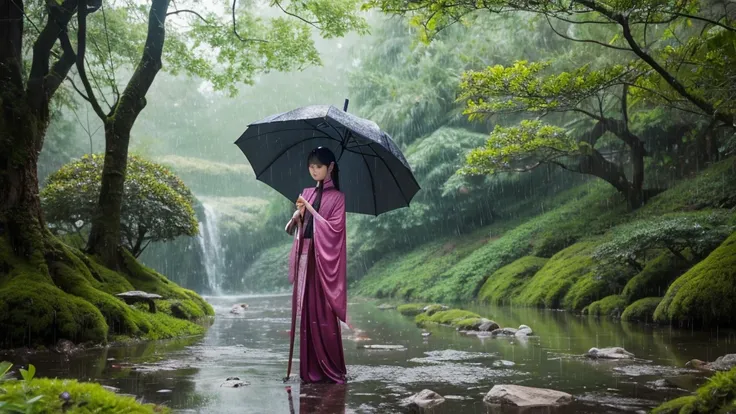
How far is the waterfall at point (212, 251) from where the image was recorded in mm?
34031

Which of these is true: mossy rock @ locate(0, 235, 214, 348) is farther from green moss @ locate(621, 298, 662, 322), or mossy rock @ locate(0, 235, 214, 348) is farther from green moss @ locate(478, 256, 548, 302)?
green moss @ locate(478, 256, 548, 302)

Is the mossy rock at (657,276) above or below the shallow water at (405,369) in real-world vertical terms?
above

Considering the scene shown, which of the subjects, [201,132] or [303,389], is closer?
[303,389]

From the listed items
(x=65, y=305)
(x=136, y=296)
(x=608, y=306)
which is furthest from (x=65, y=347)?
(x=608, y=306)

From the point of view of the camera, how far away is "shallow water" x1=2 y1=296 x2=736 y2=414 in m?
5.15

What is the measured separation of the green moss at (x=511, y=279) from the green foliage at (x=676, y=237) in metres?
6.08

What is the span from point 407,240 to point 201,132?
3412 cm

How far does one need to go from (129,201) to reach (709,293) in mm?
11998

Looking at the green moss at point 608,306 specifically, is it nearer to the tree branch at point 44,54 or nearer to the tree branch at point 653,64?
the tree branch at point 653,64

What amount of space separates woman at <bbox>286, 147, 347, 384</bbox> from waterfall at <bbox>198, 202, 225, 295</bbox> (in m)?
27.9

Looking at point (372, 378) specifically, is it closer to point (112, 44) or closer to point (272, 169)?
point (272, 169)

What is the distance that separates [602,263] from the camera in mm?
15039

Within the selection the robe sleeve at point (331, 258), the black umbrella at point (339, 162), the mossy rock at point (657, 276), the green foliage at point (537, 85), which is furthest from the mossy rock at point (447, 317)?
the robe sleeve at point (331, 258)

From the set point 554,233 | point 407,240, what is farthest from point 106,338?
point 407,240
